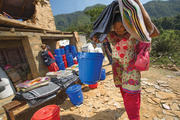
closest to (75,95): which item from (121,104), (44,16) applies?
(121,104)

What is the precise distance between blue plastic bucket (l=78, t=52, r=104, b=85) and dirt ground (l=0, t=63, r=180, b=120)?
124 cm

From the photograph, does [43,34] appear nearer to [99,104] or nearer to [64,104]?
[64,104]

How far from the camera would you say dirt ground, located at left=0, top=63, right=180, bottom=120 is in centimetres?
211

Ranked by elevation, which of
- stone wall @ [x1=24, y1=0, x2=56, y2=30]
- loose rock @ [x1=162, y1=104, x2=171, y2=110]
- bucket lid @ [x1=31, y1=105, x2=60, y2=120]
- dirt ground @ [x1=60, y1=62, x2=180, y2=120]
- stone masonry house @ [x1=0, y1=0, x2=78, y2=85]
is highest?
stone wall @ [x1=24, y1=0, x2=56, y2=30]

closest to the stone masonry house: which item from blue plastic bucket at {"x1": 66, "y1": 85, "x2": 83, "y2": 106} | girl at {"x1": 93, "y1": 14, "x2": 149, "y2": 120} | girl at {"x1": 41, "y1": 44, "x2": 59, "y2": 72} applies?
girl at {"x1": 41, "y1": 44, "x2": 59, "y2": 72}

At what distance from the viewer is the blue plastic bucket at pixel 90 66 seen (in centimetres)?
159

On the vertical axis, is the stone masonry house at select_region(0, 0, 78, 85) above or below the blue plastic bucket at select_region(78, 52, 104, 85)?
above

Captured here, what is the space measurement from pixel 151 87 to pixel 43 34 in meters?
5.22

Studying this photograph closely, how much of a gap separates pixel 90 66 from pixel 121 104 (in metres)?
1.71

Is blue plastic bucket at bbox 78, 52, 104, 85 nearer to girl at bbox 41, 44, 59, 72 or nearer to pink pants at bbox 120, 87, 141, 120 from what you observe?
pink pants at bbox 120, 87, 141, 120

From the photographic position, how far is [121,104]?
251 centimetres

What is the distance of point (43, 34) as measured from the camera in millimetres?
4367

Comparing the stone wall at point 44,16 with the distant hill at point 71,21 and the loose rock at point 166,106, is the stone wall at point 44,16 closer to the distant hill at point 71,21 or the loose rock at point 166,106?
the loose rock at point 166,106

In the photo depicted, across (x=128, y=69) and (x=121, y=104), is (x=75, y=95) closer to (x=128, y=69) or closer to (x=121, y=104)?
(x=121, y=104)
